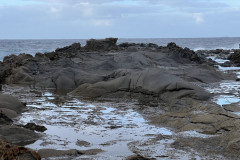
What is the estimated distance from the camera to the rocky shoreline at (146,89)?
6.13 m

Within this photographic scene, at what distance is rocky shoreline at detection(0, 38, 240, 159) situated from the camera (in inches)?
241

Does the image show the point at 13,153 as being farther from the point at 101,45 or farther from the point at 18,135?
the point at 101,45

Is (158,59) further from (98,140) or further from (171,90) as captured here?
(98,140)

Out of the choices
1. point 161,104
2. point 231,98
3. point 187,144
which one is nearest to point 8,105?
point 161,104

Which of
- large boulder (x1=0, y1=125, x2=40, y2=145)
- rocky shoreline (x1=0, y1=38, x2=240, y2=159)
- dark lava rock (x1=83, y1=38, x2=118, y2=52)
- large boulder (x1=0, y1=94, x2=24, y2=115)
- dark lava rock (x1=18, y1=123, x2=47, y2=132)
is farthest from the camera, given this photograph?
dark lava rock (x1=83, y1=38, x2=118, y2=52)

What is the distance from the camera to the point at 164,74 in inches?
459

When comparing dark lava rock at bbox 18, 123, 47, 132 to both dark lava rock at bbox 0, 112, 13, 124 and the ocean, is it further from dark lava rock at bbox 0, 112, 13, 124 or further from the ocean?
the ocean

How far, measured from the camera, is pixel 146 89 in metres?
11.4

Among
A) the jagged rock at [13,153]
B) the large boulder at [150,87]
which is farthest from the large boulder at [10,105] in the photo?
the jagged rock at [13,153]

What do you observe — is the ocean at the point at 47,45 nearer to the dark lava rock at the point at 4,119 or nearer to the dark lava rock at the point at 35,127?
the dark lava rock at the point at 4,119

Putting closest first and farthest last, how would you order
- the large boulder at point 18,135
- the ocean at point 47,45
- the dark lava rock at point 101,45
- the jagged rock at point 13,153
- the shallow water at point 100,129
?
1. the jagged rock at point 13,153
2. the shallow water at point 100,129
3. the large boulder at point 18,135
4. the dark lava rock at point 101,45
5. the ocean at point 47,45

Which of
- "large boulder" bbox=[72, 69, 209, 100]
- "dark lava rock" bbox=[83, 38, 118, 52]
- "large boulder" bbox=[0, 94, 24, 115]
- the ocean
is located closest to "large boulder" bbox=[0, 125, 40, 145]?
"large boulder" bbox=[0, 94, 24, 115]

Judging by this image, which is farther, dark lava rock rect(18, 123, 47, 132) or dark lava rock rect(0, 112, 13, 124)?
dark lava rock rect(0, 112, 13, 124)

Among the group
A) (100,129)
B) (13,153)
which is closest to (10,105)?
(100,129)
